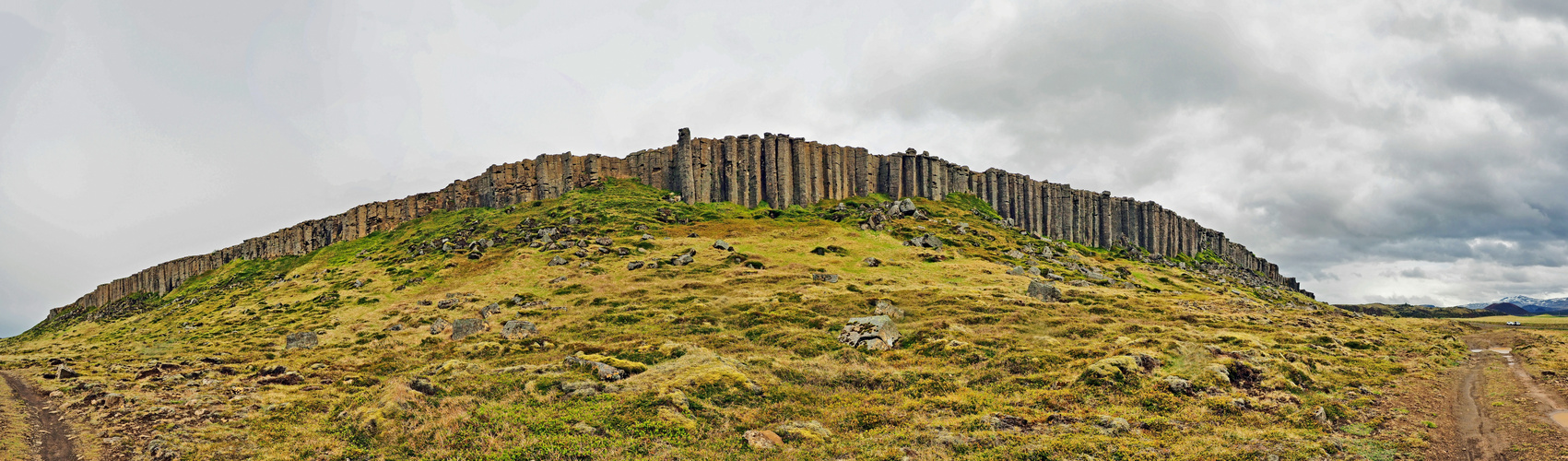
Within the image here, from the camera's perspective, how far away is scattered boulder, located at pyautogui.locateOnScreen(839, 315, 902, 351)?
36.2m

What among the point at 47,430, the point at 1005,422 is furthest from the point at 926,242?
the point at 47,430

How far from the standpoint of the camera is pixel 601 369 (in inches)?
1151

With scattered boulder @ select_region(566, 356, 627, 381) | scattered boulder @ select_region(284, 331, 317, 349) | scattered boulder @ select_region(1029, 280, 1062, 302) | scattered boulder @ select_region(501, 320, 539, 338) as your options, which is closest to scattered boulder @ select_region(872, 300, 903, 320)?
scattered boulder @ select_region(1029, 280, 1062, 302)

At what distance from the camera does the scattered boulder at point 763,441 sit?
20516 millimetres

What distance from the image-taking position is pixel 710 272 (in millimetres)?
59656

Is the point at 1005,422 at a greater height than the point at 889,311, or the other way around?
the point at 889,311

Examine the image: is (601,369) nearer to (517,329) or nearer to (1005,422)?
(517,329)

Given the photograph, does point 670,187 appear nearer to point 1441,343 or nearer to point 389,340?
point 389,340

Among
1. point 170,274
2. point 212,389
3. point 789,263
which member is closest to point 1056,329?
point 789,263

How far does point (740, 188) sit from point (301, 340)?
61609 millimetres

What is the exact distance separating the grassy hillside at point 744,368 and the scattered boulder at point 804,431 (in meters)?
0.10

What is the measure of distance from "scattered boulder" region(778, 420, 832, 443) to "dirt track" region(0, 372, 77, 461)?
81.8ft

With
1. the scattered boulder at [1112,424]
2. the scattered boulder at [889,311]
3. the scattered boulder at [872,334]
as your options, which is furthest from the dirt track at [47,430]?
the scattered boulder at [889,311]

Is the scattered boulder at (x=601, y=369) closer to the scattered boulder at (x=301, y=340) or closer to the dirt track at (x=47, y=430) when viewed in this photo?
the dirt track at (x=47, y=430)
